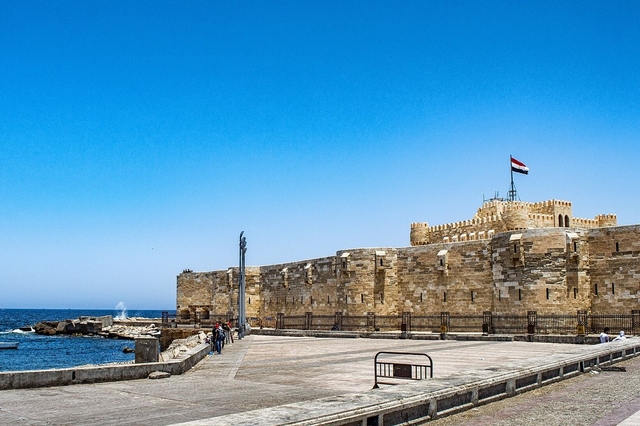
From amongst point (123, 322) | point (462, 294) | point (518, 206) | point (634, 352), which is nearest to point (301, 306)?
point (462, 294)

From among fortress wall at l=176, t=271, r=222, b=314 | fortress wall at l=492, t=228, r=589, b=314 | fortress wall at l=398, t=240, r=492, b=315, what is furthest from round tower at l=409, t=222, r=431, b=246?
fortress wall at l=492, t=228, r=589, b=314

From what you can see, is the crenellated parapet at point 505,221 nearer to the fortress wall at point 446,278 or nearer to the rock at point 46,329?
the fortress wall at point 446,278

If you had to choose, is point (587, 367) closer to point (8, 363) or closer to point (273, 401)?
point (273, 401)

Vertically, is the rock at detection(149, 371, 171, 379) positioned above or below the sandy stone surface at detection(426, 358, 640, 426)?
below

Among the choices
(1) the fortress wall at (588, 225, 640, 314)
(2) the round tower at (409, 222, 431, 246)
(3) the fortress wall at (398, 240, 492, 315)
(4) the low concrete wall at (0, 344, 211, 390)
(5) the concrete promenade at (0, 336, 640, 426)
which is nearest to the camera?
(5) the concrete promenade at (0, 336, 640, 426)

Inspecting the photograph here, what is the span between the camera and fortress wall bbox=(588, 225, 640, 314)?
28016 millimetres

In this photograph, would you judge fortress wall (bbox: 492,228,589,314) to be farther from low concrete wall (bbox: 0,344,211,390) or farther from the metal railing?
low concrete wall (bbox: 0,344,211,390)

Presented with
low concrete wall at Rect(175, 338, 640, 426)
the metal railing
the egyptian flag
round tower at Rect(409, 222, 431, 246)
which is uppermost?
the egyptian flag

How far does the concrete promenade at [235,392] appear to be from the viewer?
8.80m

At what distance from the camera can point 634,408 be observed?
9312mm

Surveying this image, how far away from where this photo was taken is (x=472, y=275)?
33438mm

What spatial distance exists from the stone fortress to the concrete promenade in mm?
10298

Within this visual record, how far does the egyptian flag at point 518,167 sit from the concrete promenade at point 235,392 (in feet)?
95.0

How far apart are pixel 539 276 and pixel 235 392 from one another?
21119mm
